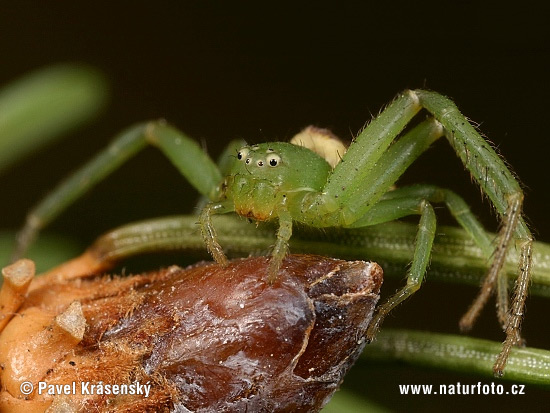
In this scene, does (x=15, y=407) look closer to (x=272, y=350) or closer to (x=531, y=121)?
(x=272, y=350)

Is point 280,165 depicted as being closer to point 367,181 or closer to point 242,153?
point 242,153

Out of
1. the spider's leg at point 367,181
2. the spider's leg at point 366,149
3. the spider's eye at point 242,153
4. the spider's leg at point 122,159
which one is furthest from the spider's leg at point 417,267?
the spider's leg at point 122,159

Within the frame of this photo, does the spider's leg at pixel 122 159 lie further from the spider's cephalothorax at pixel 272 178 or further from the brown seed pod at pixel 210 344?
the brown seed pod at pixel 210 344

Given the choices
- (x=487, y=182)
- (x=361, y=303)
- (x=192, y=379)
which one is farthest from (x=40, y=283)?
(x=487, y=182)

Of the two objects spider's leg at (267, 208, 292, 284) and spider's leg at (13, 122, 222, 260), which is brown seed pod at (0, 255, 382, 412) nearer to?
spider's leg at (267, 208, 292, 284)

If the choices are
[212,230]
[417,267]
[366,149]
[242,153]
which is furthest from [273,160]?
[417,267]

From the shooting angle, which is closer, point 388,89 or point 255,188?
point 255,188

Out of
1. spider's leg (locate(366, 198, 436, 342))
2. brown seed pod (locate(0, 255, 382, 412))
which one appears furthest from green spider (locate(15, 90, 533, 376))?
brown seed pod (locate(0, 255, 382, 412))
